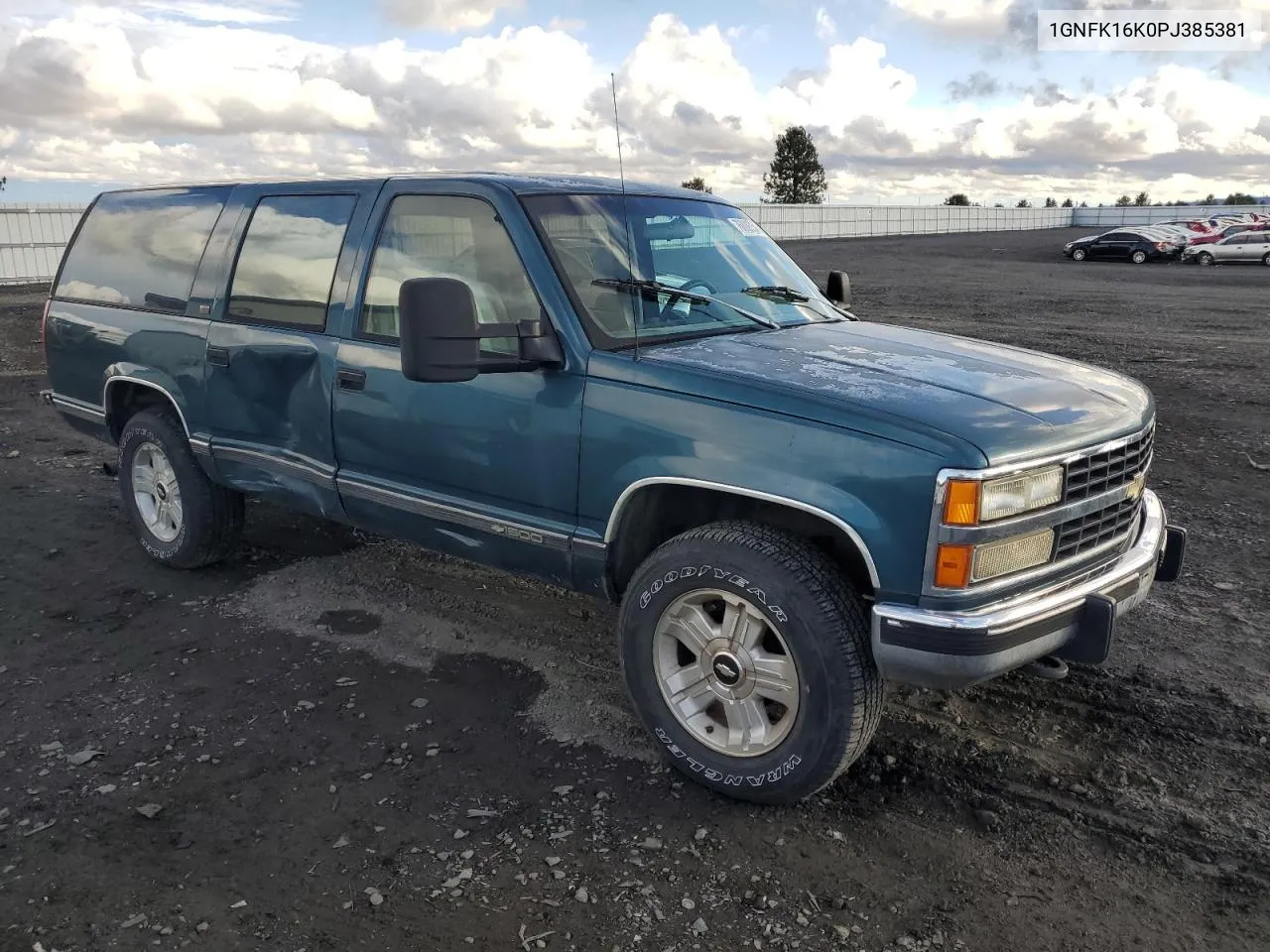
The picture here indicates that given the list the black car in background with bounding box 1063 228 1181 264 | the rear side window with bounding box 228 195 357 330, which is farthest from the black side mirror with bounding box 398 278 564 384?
the black car in background with bounding box 1063 228 1181 264

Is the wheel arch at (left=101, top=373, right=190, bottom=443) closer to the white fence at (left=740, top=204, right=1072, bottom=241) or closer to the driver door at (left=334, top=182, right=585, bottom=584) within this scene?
the driver door at (left=334, top=182, right=585, bottom=584)

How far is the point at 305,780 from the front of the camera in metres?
3.62

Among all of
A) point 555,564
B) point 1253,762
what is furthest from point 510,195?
point 1253,762

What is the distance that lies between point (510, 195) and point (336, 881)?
2498 mm

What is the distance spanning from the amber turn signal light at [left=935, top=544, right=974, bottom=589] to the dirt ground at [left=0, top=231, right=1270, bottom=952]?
89 centimetres

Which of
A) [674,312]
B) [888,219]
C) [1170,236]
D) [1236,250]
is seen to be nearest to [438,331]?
[674,312]

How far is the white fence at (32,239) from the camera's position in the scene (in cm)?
2558

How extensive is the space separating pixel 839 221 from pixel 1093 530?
5602cm

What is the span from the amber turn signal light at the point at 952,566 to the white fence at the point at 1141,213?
241 ft

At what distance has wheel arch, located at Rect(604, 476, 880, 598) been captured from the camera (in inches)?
132

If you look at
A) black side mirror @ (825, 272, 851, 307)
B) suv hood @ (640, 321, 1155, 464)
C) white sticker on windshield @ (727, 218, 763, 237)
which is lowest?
suv hood @ (640, 321, 1155, 464)

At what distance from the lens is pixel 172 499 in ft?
18.5

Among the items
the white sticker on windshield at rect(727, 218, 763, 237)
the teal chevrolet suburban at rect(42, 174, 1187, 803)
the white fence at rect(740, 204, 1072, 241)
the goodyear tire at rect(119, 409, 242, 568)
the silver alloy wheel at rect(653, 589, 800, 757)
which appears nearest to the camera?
the teal chevrolet suburban at rect(42, 174, 1187, 803)

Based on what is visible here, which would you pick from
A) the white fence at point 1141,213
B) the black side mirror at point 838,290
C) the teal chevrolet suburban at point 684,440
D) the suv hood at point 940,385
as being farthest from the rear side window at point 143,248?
the white fence at point 1141,213
